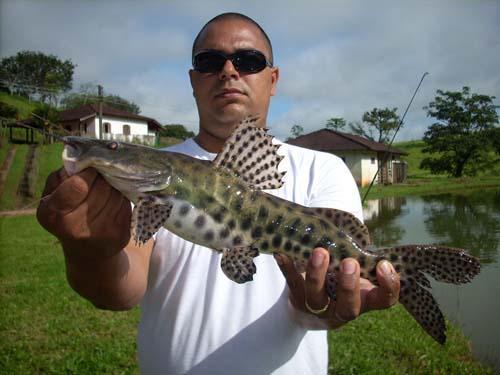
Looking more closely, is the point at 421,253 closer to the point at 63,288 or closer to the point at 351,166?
the point at 63,288

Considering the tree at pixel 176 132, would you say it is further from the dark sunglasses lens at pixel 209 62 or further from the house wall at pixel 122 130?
the dark sunglasses lens at pixel 209 62

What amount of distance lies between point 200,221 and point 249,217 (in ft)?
1.19

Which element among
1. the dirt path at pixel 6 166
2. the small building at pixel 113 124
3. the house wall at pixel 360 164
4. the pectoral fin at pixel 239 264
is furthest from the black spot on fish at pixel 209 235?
the house wall at pixel 360 164

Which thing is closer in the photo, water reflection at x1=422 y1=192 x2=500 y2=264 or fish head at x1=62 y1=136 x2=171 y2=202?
fish head at x1=62 y1=136 x2=171 y2=202

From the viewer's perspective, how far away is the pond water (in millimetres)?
8853

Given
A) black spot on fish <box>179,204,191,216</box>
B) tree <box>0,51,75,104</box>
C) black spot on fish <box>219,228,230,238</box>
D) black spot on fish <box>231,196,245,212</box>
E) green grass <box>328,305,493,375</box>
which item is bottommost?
green grass <box>328,305,493,375</box>

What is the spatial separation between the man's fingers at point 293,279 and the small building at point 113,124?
4443cm

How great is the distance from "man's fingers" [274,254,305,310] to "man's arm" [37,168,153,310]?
113 centimetres

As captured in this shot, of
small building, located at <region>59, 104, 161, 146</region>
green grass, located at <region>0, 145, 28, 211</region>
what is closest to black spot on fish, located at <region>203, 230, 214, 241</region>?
green grass, located at <region>0, 145, 28, 211</region>

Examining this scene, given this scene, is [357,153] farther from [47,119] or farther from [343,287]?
[343,287]

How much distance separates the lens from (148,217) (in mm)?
2686

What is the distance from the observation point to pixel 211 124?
13.4 feet

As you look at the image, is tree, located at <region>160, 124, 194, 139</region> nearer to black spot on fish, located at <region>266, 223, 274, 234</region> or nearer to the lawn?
the lawn

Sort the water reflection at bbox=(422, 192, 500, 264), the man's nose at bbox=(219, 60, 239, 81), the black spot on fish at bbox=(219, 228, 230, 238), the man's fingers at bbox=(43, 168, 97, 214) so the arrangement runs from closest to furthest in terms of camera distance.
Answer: the man's fingers at bbox=(43, 168, 97, 214) < the black spot on fish at bbox=(219, 228, 230, 238) < the man's nose at bbox=(219, 60, 239, 81) < the water reflection at bbox=(422, 192, 500, 264)
